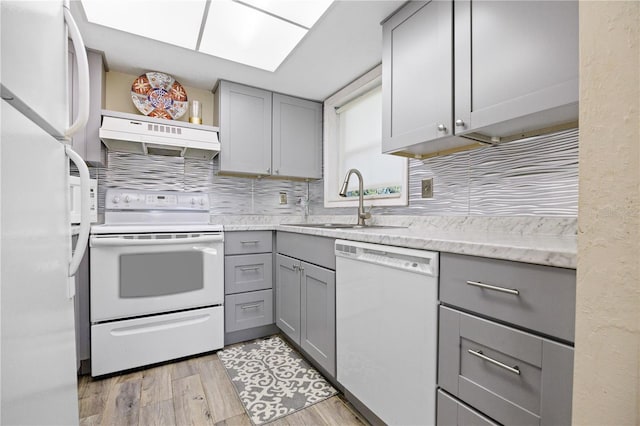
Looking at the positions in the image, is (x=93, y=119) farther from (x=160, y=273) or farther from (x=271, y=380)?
(x=271, y=380)

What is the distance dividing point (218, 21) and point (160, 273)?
160 cm

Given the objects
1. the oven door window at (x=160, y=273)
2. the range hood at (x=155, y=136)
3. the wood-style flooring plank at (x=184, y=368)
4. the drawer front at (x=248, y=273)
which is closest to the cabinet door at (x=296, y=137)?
the range hood at (x=155, y=136)

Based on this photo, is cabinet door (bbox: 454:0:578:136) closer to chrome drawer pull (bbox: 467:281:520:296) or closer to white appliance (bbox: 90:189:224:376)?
chrome drawer pull (bbox: 467:281:520:296)

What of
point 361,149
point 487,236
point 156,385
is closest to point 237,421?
point 156,385

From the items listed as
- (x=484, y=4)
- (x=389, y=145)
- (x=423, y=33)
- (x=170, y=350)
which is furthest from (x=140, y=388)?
(x=484, y=4)

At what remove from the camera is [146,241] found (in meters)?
1.81

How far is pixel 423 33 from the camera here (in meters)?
1.43

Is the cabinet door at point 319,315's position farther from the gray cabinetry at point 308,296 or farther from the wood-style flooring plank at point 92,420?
the wood-style flooring plank at point 92,420

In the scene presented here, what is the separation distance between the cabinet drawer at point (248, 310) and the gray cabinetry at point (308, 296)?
0.09 meters

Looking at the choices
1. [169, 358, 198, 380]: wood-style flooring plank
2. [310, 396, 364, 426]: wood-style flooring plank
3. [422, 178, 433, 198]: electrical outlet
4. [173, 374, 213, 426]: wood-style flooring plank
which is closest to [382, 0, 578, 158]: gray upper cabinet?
[422, 178, 433, 198]: electrical outlet

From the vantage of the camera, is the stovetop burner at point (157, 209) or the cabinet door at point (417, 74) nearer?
the cabinet door at point (417, 74)

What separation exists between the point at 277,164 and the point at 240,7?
1274 millimetres

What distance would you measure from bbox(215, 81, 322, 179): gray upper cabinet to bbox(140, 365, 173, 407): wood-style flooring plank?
1.52 metres

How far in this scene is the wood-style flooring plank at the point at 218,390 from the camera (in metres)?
1.41
